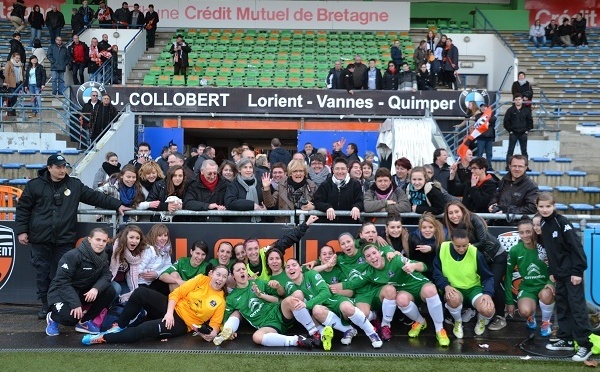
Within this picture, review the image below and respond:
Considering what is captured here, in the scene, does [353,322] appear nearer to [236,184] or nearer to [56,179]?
[236,184]

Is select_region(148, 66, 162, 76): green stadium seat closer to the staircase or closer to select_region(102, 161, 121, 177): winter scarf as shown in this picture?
the staircase

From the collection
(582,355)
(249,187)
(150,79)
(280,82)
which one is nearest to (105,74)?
(150,79)

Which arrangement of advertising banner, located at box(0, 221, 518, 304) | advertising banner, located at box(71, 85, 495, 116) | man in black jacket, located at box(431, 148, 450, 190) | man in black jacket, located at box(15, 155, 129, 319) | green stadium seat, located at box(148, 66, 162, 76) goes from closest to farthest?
1. man in black jacket, located at box(15, 155, 129, 319)
2. advertising banner, located at box(0, 221, 518, 304)
3. man in black jacket, located at box(431, 148, 450, 190)
4. advertising banner, located at box(71, 85, 495, 116)
5. green stadium seat, located at box(148, 66, 162, 76)

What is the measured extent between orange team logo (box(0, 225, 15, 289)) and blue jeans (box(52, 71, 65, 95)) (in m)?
10.7

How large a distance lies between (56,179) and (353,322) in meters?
3.59

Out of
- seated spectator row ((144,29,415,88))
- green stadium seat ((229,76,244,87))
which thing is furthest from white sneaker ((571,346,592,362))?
green stadium seat ((229,76,244,87))

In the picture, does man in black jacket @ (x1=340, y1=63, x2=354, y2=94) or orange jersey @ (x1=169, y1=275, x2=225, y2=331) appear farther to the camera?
man in black jacket @ (x1=340, y1=63, x2=354, y2=94)

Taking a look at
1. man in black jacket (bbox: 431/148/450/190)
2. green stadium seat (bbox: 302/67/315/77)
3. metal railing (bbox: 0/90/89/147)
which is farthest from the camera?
green stadium seat (bbox: 302/67/315/77)

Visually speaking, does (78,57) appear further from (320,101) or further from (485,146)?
(485,146)

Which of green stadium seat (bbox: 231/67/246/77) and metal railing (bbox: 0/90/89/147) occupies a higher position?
green stadium seat (bbox: 231/67/246/77)

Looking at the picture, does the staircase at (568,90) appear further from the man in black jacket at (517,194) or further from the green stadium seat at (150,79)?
the green stadium seat at (150,79)

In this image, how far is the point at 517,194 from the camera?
793 centimetres

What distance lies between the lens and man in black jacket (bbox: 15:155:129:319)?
24.9 ft

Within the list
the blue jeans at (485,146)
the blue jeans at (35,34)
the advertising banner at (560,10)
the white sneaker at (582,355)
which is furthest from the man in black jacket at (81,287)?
the advertising banner at (560,10)
